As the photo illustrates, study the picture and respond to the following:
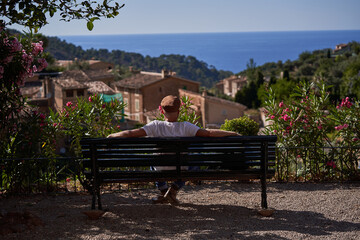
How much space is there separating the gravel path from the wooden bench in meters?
0.36

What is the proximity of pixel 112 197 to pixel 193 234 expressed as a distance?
→ 1654 millimetres

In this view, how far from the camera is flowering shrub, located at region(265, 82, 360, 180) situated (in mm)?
5902

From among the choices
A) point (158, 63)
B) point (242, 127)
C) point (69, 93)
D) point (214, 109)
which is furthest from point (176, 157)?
point (158, 63)

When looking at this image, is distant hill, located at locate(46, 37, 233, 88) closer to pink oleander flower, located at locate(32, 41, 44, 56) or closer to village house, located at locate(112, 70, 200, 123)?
village house, located at locate(112, 70, 200, 123)

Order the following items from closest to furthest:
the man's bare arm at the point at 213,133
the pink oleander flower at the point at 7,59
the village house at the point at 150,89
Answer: the man's bare arm at the point at 213,133 → the pink oleander flower at the point at 7,59 → the village house at the point at 150,89

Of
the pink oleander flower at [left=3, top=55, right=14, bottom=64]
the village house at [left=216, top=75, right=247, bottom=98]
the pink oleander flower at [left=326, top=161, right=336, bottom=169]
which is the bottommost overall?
the pink oleander flower at [left=326, top=161, right=336, bottom=169]

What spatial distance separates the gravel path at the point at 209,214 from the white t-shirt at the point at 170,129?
745 mm

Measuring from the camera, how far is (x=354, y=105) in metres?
6.05

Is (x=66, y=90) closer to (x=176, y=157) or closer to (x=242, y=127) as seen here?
(x=242, y=127)

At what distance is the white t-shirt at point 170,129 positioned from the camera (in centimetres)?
427

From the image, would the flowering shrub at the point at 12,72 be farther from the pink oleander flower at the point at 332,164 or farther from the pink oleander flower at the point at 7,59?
the pink oleander flower at the point at 332,164

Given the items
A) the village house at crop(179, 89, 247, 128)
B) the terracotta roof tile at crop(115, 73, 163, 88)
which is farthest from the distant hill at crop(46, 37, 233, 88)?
the village house at crop(179, 89, 247, 128)

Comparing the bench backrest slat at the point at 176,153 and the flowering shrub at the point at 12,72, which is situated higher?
the flowering shrub at the point at 12,72

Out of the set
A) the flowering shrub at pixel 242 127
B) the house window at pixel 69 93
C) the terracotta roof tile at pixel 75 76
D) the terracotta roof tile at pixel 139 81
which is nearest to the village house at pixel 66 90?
the house window at pixel 69 93
